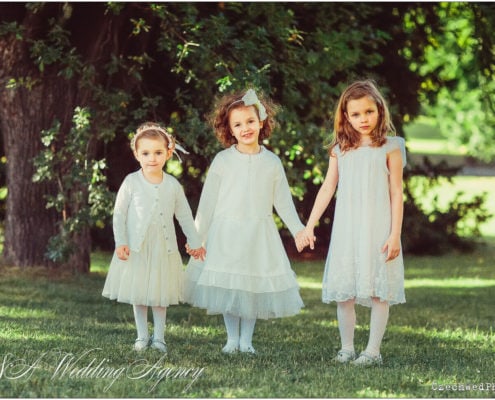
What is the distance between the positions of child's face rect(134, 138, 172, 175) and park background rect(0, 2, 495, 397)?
120cm

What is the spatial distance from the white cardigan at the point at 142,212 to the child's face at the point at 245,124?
1.88 ft

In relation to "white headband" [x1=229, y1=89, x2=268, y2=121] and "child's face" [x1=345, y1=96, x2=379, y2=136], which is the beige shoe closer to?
"child's face" [x1=345, y1=96, x2=379, y2=136]

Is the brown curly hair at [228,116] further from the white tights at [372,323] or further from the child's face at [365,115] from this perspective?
the white tights at [372,323]

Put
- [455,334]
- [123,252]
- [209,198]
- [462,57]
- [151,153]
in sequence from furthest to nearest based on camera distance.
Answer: [462,57]
[455,334]
[209,198]
[151,153]
[123,252]

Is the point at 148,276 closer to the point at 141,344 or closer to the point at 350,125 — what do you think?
the point at 141,344

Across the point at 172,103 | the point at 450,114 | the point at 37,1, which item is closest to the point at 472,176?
the point at 450,114

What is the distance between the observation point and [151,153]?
6.37 meters

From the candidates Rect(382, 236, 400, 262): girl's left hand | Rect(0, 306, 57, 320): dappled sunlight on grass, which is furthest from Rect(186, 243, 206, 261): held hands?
Rect(0, 306, 57, 320): dappled sunlight on grass

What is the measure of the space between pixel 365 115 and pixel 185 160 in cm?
505

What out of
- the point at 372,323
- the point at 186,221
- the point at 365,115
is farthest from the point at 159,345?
the point at 365,115

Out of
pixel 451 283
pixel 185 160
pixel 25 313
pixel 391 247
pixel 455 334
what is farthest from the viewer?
pixel 451 283

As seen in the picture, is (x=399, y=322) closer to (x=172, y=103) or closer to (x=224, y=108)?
(x=224, y=108)

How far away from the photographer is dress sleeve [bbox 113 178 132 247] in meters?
6.33

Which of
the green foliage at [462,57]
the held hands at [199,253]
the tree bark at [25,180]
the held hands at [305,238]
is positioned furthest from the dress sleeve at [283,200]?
the green foliage at [462,57]
